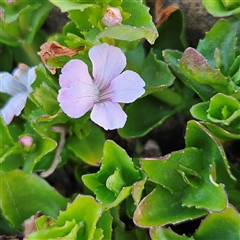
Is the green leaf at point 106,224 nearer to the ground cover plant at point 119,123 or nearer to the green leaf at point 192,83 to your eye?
the ground cover plant at point 119,123

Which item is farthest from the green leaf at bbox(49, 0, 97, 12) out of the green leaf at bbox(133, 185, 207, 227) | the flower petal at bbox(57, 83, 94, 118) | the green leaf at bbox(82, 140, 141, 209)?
the green leaf at bbox(133, 185, 207, 227)

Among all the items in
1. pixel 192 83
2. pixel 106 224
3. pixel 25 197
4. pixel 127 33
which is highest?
pixel 127 33

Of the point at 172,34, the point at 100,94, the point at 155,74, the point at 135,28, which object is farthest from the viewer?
the point at 172,34

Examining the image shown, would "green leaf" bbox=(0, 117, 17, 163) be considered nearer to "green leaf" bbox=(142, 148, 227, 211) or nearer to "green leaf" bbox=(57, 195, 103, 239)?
"green leaf" bbox=(57, 195, 103, 239)

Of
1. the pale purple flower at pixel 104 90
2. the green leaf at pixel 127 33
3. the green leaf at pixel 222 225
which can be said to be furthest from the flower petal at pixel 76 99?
the green leaf at pixel 222 225

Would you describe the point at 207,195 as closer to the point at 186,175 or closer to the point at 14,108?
the point at 186,175

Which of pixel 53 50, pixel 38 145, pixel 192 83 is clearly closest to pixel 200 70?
pixel 192 83
